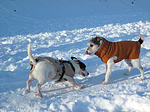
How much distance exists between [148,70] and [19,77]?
13.3 ft

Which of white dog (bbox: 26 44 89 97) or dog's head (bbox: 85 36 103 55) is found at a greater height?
dog's head (bbox: 85 36 103 55)

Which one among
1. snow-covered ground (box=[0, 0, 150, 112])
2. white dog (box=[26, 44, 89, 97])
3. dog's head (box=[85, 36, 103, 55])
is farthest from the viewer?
dog's head (box=[85, 36, 103, 55])

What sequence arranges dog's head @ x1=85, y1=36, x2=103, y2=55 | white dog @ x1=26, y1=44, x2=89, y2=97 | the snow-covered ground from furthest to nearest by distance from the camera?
dog's head @ x1=85, y1=36, x2=103, y2=55, white dog @ x1=26, y1=44, x2=89, y2=97, the snow-covered ground

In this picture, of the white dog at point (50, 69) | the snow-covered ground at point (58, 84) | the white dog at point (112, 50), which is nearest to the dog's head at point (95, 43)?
the white dog at point (112, 50)

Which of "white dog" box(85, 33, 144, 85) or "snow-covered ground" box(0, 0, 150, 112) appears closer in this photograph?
"snow-covered ground" box(0, 0, 150, 112)

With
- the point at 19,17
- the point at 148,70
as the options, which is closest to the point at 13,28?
the point at 19,17

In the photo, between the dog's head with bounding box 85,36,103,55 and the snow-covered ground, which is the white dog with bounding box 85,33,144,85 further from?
the snow-covered ground

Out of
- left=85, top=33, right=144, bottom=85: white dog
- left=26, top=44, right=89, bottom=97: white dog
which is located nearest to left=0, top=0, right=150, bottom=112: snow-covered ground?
left=26, top=44, right=89, bottom=97: white dog

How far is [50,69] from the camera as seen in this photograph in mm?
3330

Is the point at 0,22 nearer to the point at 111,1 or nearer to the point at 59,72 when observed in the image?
the point at 59,72

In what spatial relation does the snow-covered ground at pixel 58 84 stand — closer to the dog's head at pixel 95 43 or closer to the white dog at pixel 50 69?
the white dog at pixel 50 69

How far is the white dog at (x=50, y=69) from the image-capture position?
3.22m

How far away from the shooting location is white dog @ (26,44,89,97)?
3225 mm

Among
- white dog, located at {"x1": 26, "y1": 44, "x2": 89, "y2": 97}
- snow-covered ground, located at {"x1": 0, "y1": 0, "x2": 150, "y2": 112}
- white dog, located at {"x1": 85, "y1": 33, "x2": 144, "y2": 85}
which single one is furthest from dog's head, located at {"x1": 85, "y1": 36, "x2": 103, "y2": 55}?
snow-covered ground, located at {"x1": 0, "y1": 0, "x2": 150, "y2": 112}
